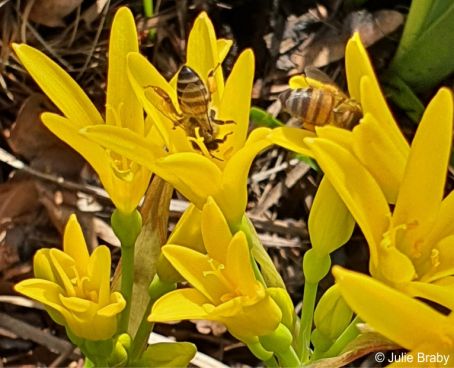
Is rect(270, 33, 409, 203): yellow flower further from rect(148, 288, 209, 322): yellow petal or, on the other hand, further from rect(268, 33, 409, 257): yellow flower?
rect(148, 288, 209, 322): yellow petal

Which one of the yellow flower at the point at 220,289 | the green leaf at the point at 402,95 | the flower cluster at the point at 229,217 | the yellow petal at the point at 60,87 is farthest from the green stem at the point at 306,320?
the green leaf at the point at 402,95

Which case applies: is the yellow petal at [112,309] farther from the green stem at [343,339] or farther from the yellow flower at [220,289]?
the green stem at [343,339]

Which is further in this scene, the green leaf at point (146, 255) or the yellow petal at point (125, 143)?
Result: the green leaf at point (146, 255)

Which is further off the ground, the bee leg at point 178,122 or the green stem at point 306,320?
the bee leg at point 178,122

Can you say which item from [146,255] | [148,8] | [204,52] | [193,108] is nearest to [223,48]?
[204,52]

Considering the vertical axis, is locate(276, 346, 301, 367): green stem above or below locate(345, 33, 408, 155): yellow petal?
below

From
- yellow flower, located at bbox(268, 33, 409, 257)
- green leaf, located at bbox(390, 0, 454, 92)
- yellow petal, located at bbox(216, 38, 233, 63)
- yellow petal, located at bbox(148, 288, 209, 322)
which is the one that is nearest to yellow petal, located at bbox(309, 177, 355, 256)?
yellow flower, located at bbox(268, 33, 409, 257)

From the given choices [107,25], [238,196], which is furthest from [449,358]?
[107,25]
